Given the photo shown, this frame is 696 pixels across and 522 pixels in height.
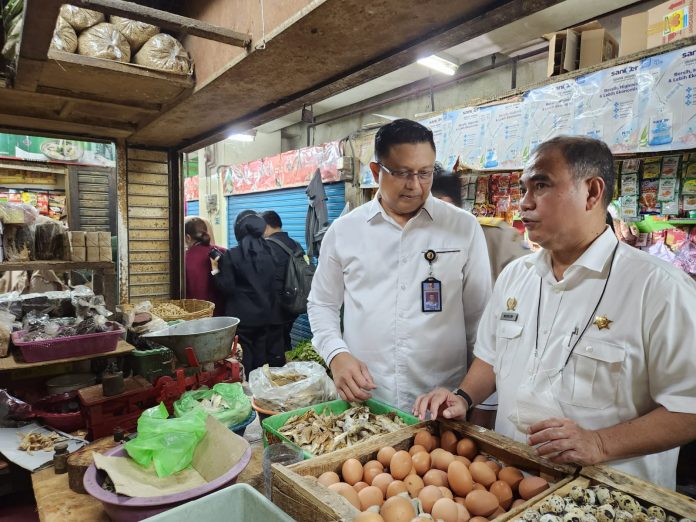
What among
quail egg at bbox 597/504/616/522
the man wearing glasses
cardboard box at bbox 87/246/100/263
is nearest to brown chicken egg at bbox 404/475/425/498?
quail egg at bbox 597/504/616/522

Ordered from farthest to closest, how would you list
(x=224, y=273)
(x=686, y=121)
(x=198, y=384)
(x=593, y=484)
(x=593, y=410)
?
Result: (x=224, y=273) < (x=686, y=121) < (x=198, y=384) < (x=593, y=410) < (x=593, y=484)

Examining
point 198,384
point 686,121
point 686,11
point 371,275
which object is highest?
point 686,11

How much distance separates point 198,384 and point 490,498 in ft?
5.80

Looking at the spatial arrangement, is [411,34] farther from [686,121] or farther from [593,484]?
[686,121]

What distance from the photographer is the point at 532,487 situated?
1.20m

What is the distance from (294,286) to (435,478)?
12.1 feet

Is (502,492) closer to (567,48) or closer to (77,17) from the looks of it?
(77,17)

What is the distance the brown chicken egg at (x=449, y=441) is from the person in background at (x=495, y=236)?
5.90 feet

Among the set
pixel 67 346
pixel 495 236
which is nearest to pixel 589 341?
pixel 495 236

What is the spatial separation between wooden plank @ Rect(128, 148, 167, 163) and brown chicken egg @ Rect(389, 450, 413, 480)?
12.5 feet

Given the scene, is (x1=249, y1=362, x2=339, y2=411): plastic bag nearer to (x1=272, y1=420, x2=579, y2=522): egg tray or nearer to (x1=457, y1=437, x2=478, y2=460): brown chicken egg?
(x1=272, y1=420, x2=579, y2=522): egg tray

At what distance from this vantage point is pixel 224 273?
189 inches

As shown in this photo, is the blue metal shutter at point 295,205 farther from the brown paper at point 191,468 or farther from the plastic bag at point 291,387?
the brown paper at point 191,468

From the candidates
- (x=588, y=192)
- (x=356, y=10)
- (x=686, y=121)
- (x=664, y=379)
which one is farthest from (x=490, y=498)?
(x=686, y=121)
